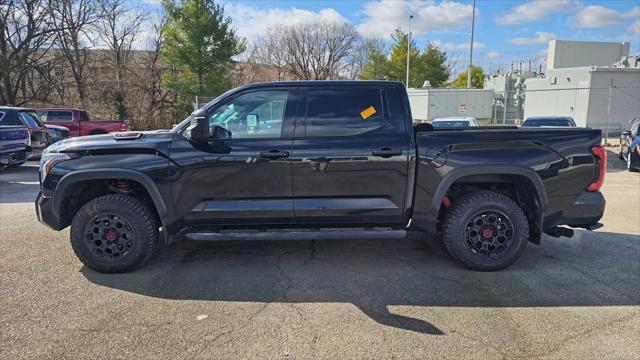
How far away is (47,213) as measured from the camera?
14.4 ft

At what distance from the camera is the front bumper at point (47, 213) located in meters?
4.36

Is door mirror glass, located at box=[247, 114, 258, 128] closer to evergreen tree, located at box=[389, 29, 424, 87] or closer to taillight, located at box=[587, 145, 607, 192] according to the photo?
taillight, located at box=[587, 145, 607, 192]

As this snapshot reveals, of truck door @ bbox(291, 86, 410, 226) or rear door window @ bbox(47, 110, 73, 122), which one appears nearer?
truck door @ bbox(291, 86, 410, 226)

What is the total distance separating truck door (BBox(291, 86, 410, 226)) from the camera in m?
4.29

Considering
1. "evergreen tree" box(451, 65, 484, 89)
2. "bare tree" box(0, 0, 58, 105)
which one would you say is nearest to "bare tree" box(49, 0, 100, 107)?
"bare tree" box(0, 0, 58, 105)

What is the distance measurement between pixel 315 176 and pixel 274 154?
1.45 feet

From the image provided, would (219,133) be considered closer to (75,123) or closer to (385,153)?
(385,153)

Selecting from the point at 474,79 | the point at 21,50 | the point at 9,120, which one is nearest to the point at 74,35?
the point at 21,50

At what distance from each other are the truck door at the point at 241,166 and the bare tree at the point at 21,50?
25.7 m

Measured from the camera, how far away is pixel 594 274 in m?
4.47

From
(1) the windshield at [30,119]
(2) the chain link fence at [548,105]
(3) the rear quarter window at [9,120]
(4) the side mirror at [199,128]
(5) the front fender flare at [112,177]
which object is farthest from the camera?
(2) the chain link fence at [548,105]

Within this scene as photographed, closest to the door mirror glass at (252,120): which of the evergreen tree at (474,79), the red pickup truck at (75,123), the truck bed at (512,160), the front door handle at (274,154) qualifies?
the front door handle at (274,154)

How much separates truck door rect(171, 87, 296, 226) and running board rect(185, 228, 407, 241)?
109 mm

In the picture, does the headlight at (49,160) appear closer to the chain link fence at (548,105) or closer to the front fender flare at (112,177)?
the front fender flare at (112,177)
